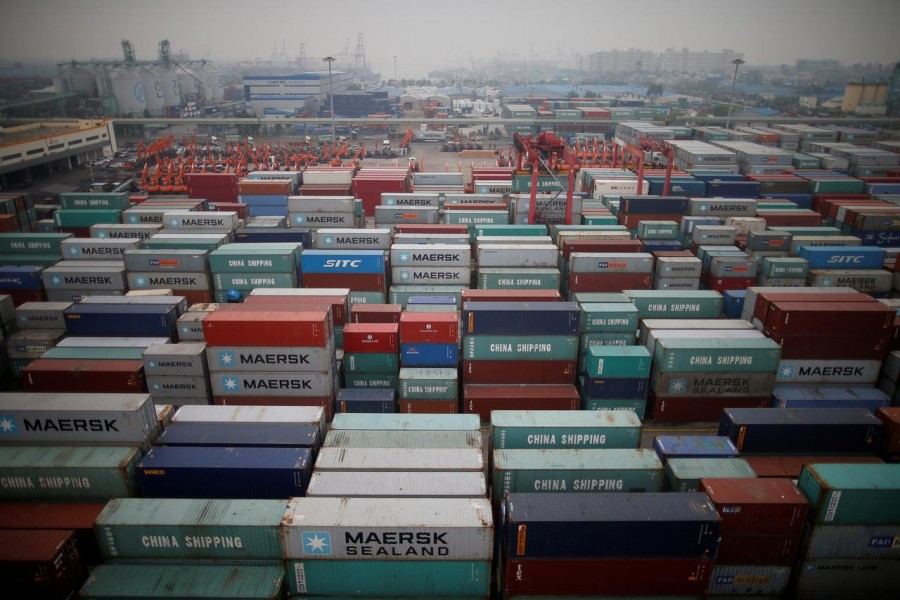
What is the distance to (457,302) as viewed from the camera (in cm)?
2678

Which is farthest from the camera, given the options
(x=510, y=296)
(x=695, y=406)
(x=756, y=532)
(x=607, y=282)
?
(x=607, y=282)

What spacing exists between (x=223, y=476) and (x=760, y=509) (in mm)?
13439

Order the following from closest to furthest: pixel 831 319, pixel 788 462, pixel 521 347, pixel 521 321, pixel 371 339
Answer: pixel 788 462, pixel 831 319, pixel 521 321, pixel 521 347, pixel 371 339

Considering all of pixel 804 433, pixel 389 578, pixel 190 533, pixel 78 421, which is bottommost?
pixel 389 578

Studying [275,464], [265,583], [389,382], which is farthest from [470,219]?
[265,583]

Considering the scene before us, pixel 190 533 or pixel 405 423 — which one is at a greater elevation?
pixel 405 423

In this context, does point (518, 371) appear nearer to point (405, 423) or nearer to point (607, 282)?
point (405, 423)

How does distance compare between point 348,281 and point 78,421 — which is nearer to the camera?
point 78,421

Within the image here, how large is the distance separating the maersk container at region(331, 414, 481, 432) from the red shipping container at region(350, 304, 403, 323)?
293 inches

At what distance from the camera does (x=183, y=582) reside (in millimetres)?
11945

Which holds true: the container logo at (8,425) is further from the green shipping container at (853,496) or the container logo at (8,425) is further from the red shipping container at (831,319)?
the red shipping container at (831,319)

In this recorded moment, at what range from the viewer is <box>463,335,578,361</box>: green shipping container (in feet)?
70.2

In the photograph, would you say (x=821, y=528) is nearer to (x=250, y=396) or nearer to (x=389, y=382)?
(x=389, y=382)

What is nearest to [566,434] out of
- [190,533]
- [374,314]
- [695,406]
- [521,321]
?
[521,321]
